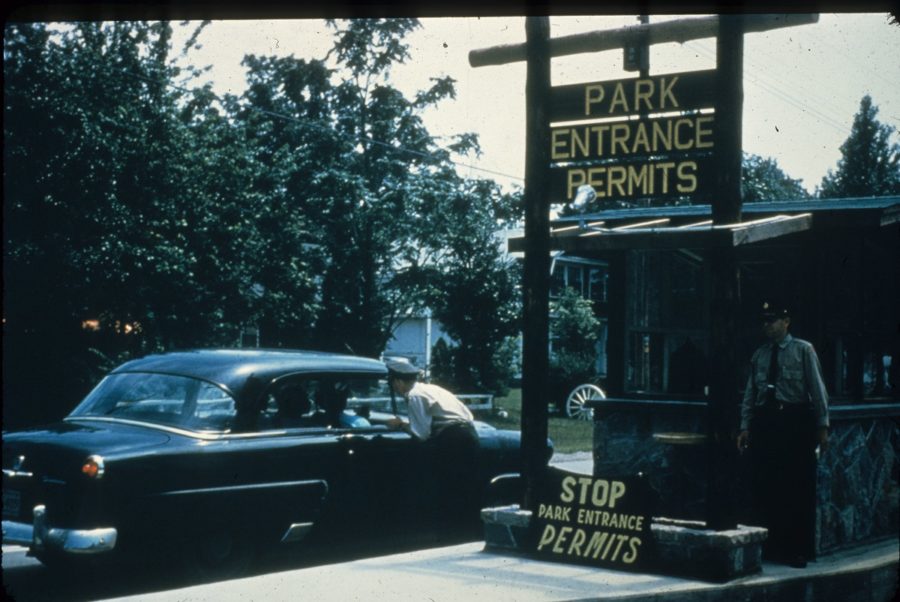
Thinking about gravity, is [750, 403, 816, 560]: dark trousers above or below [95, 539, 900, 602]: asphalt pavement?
above

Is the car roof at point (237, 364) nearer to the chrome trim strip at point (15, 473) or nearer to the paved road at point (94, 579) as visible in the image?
the chrome trim strip at point (15, 473)

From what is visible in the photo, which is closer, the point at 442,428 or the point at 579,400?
the point at 442,428

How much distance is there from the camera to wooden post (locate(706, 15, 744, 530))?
672 centimetres

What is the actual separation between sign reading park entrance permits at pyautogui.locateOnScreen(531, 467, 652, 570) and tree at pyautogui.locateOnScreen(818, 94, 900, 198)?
16.6m

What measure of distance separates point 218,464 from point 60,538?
1.11 metres

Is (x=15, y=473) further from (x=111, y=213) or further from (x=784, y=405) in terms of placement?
(x=111, y=213)

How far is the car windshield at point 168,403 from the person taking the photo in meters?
7.29

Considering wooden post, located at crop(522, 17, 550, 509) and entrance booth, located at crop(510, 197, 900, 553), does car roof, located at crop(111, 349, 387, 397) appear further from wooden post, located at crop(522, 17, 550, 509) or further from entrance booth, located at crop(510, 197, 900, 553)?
entrance booth, located at crop(510, 197, 900, 553)

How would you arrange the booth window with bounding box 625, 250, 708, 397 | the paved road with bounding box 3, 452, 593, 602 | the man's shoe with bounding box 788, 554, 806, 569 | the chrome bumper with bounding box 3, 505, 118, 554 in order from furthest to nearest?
1. the booth window with bounding box 625, 250, 708, 397
2. the man's shoe with bounding box 788, 554, 806, 569
3. the paved road with bounding box 3, 452, 593, 602
4. the chrome bumper with bounding box 3, 505, 118, 554

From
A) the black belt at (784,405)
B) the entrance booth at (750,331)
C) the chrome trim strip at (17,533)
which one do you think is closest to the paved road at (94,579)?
the chrome trim strip at (17,533)

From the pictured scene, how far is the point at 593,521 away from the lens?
6.99m

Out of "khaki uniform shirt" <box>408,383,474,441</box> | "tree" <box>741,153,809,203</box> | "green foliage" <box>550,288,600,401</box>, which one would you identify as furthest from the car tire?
"green foliage" <box>550,288,600,401</box>

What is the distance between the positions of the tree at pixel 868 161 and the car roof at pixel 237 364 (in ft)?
54.6

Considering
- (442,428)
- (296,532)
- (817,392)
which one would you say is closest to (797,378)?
(817,392)
